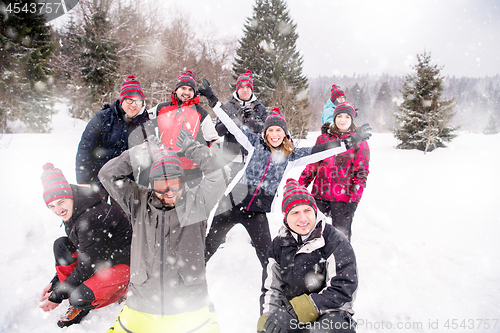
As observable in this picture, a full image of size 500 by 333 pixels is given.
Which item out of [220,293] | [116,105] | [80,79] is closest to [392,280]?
[220,293]

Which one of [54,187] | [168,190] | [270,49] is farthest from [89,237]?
[270,49]

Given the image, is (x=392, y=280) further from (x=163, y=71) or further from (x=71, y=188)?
(x=163, y=71)

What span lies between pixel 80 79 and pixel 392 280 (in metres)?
19.5

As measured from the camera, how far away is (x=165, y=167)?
1937 millimetres

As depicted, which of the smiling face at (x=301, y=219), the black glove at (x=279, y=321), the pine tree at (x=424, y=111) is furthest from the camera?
the pine tree at (x=424, y=111)

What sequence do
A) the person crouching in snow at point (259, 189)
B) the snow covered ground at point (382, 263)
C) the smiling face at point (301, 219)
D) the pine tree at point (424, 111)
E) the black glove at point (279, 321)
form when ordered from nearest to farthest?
the black glove at point (279, 321), the smiling face at point (301, 219), the snow covered ground at point (382, 263), the person crouching in snow at point (259, 189), the pine tree at point (424, 111)

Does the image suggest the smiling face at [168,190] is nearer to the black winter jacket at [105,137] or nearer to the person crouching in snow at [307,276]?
the person crouching in snow at [307,276]

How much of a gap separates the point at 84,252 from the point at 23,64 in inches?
579

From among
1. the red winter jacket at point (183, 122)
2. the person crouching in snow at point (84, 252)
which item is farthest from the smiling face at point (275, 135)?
the person crouching in snow at point (84, 252)

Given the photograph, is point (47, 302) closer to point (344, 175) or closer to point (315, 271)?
point (315, 271)

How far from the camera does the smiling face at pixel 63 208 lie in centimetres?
230

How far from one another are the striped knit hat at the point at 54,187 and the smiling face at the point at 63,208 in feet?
0.11

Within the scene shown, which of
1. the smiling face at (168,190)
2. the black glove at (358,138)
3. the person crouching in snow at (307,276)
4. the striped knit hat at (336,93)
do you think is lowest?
the person crouching in snow at (307,276)

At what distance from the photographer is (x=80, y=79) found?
1625cm
